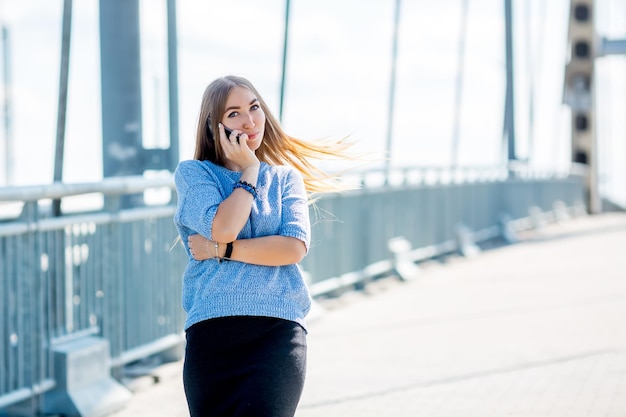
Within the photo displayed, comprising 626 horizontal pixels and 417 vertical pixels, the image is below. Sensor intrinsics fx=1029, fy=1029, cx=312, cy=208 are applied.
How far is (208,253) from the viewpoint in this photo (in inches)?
106

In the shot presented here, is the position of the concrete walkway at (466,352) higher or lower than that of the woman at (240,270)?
lower

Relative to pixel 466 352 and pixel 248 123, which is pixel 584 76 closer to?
pixel 466 352

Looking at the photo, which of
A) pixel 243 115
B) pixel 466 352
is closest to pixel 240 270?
pixel 243 115

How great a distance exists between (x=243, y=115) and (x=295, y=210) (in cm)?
29

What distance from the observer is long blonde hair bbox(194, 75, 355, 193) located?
9.25 ft

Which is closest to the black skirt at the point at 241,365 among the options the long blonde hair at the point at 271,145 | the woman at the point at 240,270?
the woman at the point at 240,270

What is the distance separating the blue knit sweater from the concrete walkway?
6.37 feet

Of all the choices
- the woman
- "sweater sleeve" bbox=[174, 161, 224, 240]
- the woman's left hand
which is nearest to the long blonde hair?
the woman

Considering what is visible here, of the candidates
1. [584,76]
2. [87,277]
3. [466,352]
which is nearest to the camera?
[87,277]

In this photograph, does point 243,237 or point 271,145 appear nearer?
point 243,237

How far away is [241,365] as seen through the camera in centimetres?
263

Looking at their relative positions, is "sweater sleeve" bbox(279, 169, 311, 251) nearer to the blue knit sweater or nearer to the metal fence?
the blue knit sweater

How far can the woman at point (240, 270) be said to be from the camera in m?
2.63

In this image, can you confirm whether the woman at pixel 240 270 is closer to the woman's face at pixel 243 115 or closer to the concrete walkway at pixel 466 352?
the woman's face at pixel 243 115
